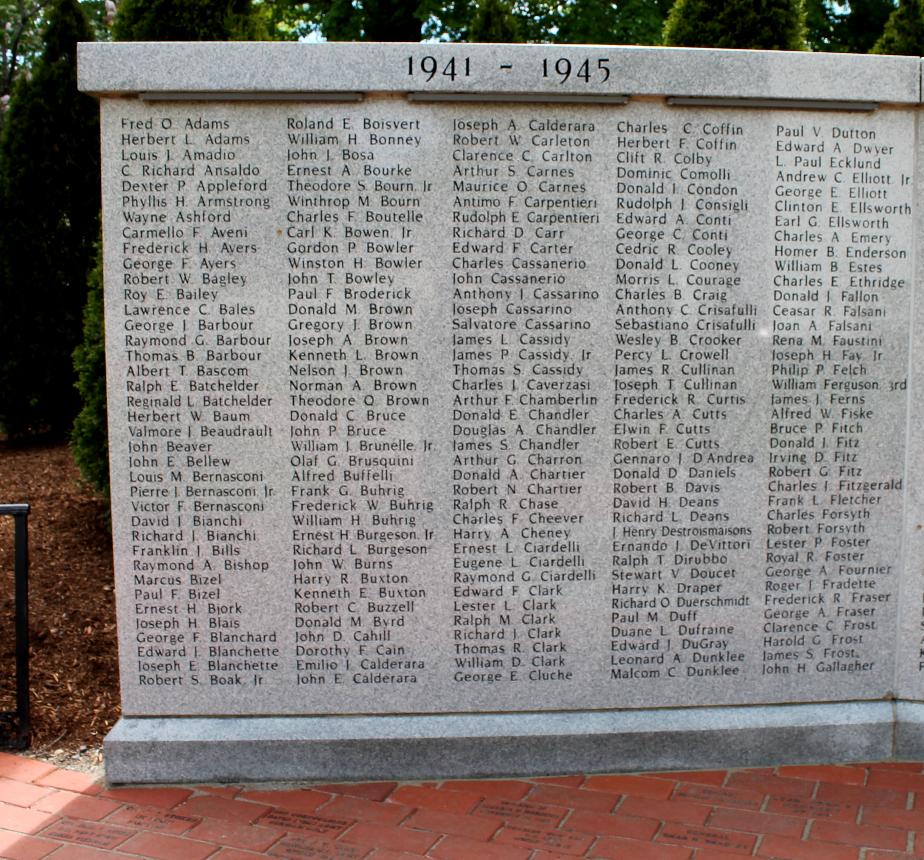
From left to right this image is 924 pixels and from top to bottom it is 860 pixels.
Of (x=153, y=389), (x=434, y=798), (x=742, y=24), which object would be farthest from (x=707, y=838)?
(x=742, y=24)

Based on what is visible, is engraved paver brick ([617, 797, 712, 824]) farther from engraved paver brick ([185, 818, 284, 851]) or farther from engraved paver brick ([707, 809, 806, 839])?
engraved paver brick ([185, 818, 284, 851])

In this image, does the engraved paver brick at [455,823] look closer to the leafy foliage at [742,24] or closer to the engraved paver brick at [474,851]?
the engraved paver brick at [474,851]

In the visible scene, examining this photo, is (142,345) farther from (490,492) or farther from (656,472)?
(656,472)

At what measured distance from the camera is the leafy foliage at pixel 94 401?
6238mm

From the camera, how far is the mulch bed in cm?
463

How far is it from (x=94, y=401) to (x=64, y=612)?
1.38m

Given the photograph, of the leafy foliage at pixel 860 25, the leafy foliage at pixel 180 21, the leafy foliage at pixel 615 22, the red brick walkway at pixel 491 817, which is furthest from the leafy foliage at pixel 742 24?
the leafy foliage at pixel 860 25

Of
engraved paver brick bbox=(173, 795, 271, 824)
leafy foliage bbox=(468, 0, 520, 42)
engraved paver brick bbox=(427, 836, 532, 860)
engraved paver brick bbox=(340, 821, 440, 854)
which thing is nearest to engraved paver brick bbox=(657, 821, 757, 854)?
engraved paver brick bbox=(427, 836, 532, 860)

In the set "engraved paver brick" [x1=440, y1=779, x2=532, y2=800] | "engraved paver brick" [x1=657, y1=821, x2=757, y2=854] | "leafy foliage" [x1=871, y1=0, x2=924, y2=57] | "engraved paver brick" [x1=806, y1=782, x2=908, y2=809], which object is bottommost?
"engraved paver brick" [x1=440, y1=779, x2=532, y2=800]

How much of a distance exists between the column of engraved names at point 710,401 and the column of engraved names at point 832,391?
5.8 inches

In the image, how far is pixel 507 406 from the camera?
4.02 meters

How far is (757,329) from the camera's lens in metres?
4.04

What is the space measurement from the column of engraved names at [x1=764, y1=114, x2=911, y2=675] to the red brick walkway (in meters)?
0.58

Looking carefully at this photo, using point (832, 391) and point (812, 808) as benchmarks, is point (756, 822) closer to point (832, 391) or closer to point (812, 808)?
point (812, 808)
